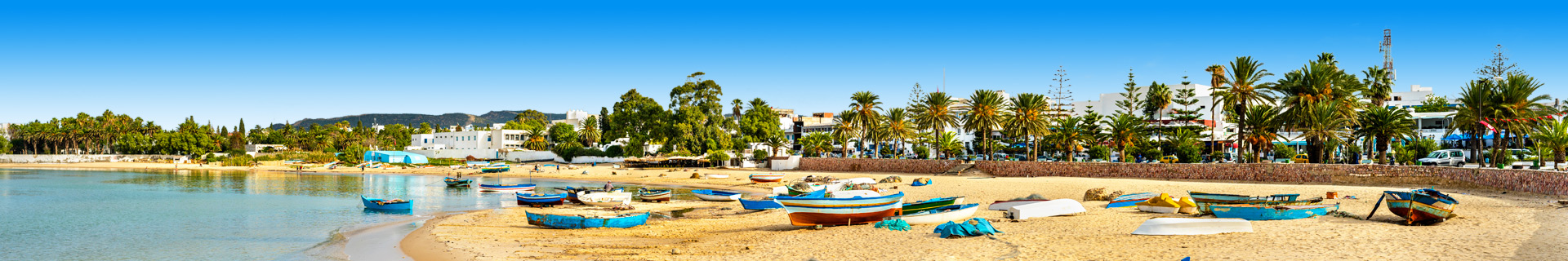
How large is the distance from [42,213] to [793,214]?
3032cm

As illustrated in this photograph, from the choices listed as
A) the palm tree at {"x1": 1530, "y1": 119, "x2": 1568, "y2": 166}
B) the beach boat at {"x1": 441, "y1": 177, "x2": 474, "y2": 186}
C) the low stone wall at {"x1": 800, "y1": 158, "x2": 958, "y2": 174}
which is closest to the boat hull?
the palm tree at {"x1": 1530, "y1": 119, "x2": 1568, "y2": 166}

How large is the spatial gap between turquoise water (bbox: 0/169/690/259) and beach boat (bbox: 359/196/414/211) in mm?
355

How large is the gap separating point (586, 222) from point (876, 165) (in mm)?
38356

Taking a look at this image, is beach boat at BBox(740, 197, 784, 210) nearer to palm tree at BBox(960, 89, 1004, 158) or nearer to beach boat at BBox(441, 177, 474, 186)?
beach boat at BBox(441, 177, 474, 186)

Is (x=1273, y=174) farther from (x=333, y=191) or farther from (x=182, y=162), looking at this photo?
(x=182, y=162)

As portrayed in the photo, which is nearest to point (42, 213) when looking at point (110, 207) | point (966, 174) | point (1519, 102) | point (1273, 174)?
point (110, 207)

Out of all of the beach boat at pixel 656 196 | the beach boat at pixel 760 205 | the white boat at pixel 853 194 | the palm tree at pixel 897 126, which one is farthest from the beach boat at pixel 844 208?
the palm tree at pixel 897 126

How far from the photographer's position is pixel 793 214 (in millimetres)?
20188

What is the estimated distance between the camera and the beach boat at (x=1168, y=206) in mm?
21609

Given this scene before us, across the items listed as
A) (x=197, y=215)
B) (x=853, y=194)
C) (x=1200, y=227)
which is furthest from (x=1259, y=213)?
(x=197, y=215)

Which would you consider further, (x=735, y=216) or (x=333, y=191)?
(x=333, y=191)

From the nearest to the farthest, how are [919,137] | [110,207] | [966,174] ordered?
[110,207]
[966,174]
[919,137]

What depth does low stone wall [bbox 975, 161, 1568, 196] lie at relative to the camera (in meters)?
28.1

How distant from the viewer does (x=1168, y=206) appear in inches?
869
